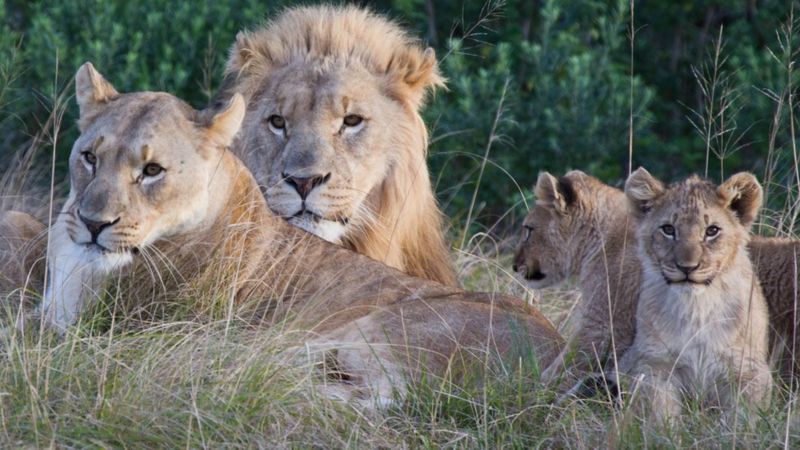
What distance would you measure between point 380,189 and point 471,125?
329cm

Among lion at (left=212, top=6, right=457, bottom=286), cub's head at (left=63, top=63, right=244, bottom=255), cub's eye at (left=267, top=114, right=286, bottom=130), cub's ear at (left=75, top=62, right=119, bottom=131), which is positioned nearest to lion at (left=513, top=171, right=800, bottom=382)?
lion at (left=212, top=6, right=457, bottom=286)

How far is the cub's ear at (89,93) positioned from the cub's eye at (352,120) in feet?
3.91

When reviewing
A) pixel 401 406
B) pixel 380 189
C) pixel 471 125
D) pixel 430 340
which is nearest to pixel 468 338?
pixel 430 340

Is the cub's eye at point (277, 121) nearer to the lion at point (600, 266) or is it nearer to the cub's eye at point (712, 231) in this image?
the lion at point (600, 266)

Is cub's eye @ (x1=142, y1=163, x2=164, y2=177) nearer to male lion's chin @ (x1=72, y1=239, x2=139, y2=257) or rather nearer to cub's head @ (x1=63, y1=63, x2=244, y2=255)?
cub's head @ (x1=63, y1=63, x2=244, y2=255)

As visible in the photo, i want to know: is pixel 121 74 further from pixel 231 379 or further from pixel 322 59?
pixel 231 379

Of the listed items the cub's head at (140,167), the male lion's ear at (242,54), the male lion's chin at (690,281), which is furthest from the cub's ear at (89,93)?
the male lion's chin at (690,281)

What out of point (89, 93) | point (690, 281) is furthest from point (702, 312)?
point (89, 93)

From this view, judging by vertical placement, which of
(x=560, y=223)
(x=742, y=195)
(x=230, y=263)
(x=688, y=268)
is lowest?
(x=230, y=263)

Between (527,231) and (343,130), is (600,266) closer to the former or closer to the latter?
(527,231)

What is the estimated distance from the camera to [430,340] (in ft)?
17.4

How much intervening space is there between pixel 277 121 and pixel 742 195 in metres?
2.34

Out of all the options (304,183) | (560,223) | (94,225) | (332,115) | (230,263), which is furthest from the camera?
(332,115)

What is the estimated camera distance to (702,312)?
4.75 metres
